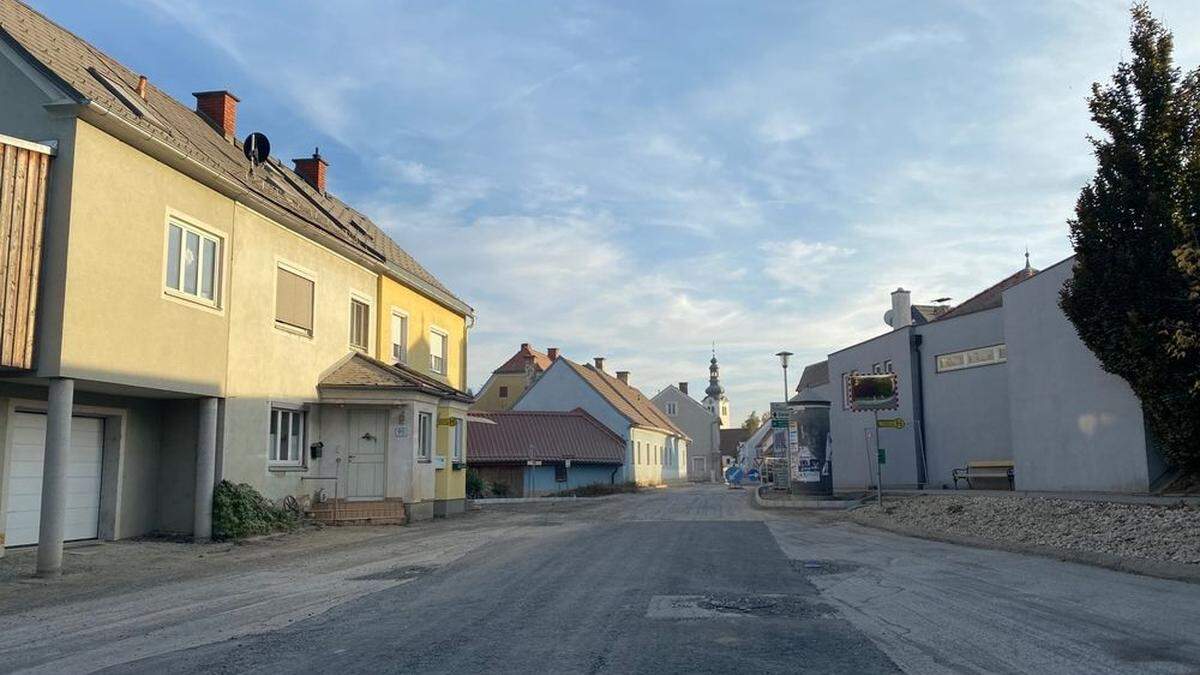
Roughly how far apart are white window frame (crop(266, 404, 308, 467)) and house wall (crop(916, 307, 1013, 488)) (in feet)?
64.1

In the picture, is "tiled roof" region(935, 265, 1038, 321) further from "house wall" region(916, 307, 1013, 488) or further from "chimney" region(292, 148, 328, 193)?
"chimney" region(292, 148, 328, 193)

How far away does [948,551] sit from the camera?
1473 cm

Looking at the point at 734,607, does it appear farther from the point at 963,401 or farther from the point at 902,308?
the point at 902,308

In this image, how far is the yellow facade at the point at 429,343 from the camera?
24.5 meters

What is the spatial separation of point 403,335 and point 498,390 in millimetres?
48857

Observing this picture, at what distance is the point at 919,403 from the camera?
31.4 metres

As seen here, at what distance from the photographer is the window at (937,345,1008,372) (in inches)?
1096

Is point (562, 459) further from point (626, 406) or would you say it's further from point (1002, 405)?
point (1002, 405)

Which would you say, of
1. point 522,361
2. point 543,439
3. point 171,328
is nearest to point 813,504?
point 171,328

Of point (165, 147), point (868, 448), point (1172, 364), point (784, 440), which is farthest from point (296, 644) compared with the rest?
point (868, 448)

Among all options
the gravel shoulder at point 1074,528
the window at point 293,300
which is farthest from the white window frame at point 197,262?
the gravel shoulder at point 1074,528

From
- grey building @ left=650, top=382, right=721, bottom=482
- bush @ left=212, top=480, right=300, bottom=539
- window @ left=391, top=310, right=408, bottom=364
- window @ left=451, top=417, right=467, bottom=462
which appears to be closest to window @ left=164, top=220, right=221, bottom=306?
bush @ left=212, top=480, right=300, bottom=539

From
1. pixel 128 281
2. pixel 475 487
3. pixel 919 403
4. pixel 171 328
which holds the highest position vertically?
pixel 128 281

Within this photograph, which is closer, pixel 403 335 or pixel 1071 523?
pixel 1071 523
